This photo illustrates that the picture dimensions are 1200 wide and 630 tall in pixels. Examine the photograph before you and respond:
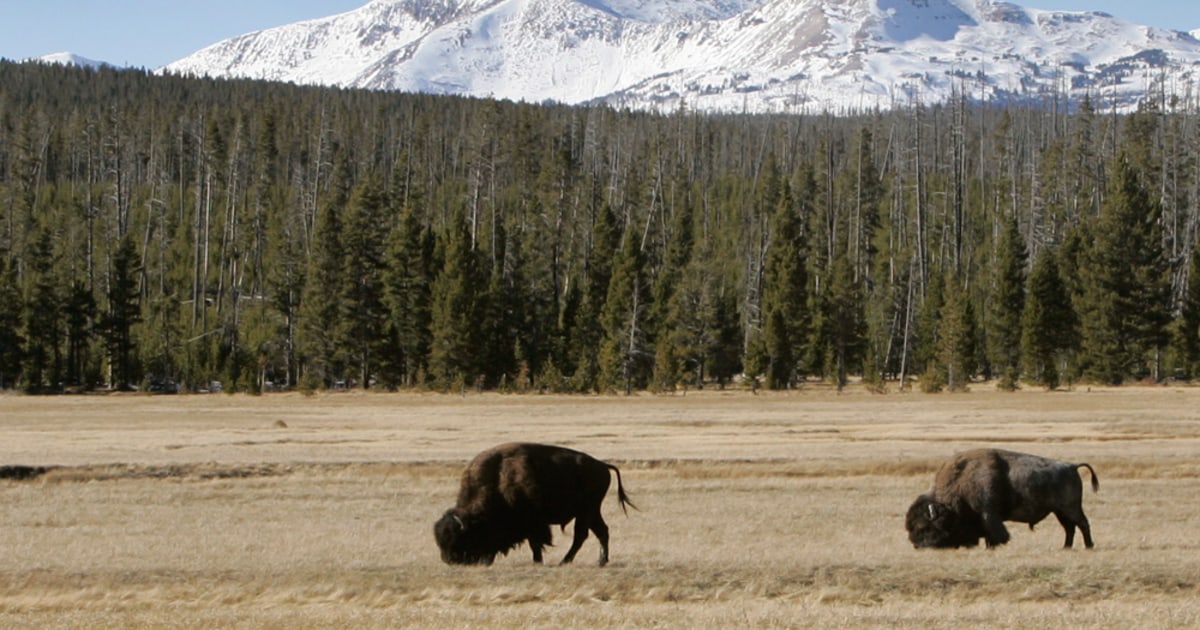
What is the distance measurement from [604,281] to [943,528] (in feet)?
220

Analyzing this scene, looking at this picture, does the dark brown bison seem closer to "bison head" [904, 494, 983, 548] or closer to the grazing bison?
"bison head" [904, 494, 983, 548]

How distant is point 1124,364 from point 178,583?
225ft

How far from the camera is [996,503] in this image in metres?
19.7

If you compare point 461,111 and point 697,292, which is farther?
point 461,111

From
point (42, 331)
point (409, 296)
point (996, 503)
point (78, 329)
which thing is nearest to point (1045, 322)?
point (409, 296)

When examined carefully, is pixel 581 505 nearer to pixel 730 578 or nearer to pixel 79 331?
pixel 730 578

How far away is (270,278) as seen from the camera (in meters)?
87.7

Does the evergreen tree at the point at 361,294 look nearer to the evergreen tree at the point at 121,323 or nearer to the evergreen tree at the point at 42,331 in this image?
the evergreen tree at the point at 121,323

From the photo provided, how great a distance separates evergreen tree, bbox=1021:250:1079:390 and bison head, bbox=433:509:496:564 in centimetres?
6201

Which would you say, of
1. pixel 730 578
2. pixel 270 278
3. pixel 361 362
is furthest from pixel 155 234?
pixel 730 578

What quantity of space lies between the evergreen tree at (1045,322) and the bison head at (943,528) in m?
57.6

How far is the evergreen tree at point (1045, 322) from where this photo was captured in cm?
7681

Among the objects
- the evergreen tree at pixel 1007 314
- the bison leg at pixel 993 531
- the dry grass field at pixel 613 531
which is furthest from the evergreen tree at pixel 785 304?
the bison leg at pixel 993 531

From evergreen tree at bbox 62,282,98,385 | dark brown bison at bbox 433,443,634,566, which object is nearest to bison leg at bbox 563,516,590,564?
dark brown bison at bbox 433,443,634,566
